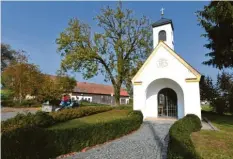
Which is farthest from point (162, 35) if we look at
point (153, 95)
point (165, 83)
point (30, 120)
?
point (30, 120)

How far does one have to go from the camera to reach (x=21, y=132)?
6066 mm

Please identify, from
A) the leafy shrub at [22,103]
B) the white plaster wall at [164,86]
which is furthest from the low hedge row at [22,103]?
the white plaster wall at [164,86]

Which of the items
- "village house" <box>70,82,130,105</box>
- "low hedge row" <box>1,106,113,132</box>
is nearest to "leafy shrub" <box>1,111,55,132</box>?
"low hedge row" <box>1,106,113,132</box>

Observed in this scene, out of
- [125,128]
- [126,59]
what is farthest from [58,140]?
[126,59]

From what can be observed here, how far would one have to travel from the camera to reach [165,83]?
19.1 metres

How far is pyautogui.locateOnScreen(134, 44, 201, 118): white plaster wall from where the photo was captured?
1588cm

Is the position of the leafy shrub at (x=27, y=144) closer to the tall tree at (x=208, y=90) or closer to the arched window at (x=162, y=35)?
the arched window at (x=162, y=35)

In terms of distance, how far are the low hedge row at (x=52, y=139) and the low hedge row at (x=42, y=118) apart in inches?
35.3

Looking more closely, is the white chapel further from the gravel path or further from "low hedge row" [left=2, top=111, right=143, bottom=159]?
"low hedge row" [left=2, top=111, right=143, bottom=159]

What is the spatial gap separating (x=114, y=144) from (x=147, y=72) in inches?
393

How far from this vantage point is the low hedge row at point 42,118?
9.18 m

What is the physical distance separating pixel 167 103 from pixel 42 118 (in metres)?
11.7

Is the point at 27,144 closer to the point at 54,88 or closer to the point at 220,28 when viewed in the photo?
the point at 220,28

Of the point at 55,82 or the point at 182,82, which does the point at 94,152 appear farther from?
the point at 55,82
